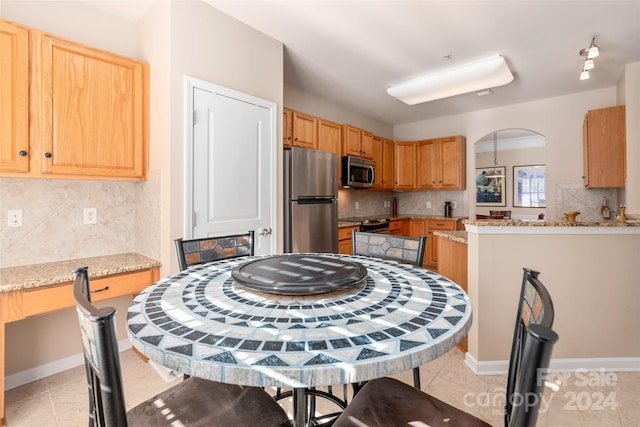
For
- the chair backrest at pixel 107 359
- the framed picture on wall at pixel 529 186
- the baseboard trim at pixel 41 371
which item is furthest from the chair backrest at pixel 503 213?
the chair backrest at pixel 107 359

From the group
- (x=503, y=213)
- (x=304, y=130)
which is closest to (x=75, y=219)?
(x=304, y=130)

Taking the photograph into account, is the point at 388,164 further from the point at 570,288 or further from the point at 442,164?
the point at 570,288

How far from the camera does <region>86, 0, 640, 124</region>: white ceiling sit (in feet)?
7.68

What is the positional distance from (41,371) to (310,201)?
250cm

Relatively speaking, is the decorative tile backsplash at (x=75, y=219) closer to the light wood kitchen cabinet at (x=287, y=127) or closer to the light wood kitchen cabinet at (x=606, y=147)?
the light wood kitchen cabinet at (x=287, y=127)

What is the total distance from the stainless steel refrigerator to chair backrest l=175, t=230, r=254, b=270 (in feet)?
3.95

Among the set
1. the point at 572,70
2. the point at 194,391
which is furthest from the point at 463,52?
the point at 194,391

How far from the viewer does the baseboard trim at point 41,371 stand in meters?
1.95

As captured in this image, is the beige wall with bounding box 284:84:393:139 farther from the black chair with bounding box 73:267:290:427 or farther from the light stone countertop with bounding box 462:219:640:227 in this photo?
the black chair with bounding box 73:267:290:427

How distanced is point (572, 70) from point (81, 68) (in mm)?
4740

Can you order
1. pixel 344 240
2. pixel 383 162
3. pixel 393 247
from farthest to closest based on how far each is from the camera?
pixel 383 162, pixel 344 240, pixel 393 247

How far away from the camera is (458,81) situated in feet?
10.9

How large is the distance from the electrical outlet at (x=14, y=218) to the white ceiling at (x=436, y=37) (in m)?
1.66

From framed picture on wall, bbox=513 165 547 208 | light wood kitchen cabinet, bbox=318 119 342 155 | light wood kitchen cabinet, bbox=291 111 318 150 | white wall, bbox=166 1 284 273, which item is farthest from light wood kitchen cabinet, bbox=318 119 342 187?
framed picture on wall, bbox=513 165 547 208
